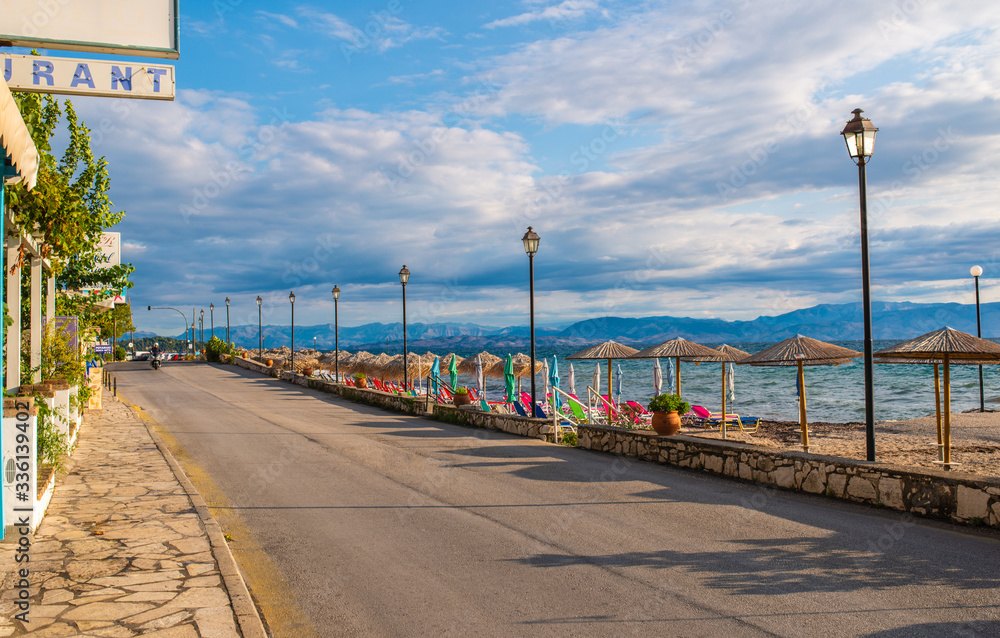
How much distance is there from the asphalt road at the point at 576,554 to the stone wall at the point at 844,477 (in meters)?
0.25

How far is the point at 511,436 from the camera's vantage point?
14.4m

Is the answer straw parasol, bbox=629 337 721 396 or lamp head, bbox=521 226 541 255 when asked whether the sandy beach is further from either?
lamp head, bbox=521 226 541 255

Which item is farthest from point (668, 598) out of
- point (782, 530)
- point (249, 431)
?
point (249, 431)

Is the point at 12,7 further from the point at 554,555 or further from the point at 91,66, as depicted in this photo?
→ the point at 554,555

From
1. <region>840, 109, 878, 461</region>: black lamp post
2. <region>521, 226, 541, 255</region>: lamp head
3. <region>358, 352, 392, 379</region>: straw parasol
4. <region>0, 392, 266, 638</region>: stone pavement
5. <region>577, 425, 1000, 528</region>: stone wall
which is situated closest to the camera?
<region>0, 392, 266, 638</region>: stone pavement

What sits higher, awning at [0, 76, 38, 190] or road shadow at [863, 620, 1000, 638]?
awning at [0, 76, 38, 190]

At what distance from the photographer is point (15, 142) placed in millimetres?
4227

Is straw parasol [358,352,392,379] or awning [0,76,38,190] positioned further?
straw parasol [358,352,392,379]

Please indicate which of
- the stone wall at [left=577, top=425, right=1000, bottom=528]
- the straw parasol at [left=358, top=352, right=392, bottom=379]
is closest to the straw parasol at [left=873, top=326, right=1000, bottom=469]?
the stone wall at [left=577, top=425, right=1000, bottom=528]

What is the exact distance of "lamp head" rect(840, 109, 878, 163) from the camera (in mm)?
8445

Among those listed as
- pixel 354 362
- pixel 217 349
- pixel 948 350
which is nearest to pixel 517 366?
pixel 354 362

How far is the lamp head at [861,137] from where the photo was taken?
27.7 feet

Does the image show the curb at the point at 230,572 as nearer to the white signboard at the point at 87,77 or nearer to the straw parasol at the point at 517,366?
the white signboard at the point at 87,77

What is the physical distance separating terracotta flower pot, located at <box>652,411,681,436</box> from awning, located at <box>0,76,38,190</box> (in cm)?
1024
